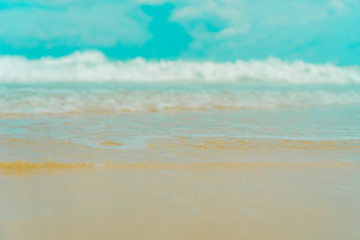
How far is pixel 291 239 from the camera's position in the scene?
1.78 m

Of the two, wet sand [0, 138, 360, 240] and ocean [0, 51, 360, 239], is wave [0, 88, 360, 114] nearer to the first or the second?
ocean [0, 51, 360, 239]

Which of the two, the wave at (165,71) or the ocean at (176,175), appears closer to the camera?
the ocean at (176,175)

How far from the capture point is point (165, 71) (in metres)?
20.9

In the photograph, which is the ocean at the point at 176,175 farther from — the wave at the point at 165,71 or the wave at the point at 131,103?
the wave at the point at 165,71

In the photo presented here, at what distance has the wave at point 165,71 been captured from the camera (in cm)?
1886

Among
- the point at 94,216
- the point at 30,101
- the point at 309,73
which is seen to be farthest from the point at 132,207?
the point at 309,73

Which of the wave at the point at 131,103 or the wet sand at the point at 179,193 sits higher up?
the wave at the point at 131,103

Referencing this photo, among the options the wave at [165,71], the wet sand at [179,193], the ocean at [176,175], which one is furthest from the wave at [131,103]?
the wave at [165,71]

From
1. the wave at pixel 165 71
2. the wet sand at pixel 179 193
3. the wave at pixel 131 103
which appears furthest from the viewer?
the wave at pixel 165 71

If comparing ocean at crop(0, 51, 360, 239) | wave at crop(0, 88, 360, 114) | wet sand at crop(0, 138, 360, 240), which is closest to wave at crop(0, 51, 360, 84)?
wave at crop(0, 88, 360, 114)

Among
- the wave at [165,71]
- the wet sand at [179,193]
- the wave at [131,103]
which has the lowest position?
the wet sand at [179,193]

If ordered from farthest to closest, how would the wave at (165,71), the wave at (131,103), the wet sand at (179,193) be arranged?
1. the wave at (165,71)
2. the wave at (131,103)
3. the wet sand at (179,193)

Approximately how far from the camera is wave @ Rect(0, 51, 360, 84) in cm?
1886

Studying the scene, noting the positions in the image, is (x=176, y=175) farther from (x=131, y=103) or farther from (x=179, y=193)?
(x=131, y=103)
